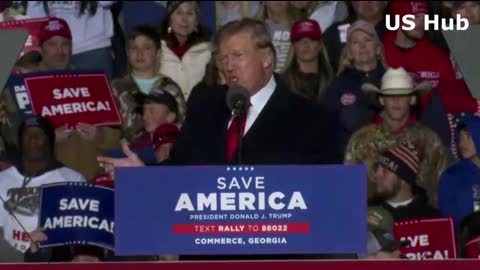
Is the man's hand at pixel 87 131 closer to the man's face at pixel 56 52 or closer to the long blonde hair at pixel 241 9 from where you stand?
the man's face at pixel 56 52

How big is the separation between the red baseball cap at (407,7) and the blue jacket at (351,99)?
0.71 meters


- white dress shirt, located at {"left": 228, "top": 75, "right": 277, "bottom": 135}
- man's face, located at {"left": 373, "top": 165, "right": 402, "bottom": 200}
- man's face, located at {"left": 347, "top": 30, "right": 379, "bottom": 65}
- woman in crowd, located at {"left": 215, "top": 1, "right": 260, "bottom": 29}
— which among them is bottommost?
man's face, located at {"left": 373, "top": 165, "right": 402, "bottom": 200}

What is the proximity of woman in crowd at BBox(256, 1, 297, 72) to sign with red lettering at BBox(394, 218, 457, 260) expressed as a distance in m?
2.59

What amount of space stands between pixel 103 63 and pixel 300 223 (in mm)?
4976

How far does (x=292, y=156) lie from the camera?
8188mm

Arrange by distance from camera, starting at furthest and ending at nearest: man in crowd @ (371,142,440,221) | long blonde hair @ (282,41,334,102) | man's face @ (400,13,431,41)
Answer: man's face @ (400,13,431,41) < long blonde hair @ (282,41,334,102) < man in crowd @ (371,142,440,221)

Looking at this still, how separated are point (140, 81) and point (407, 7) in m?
1.96

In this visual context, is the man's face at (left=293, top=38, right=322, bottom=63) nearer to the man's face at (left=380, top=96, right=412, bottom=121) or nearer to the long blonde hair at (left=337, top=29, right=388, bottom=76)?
the long blonde hair at (left=337, top=29, right=388, bottom=76)

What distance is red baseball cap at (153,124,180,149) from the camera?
37.0 ft

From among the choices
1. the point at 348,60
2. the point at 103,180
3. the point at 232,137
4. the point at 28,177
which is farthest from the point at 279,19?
the point at 232,137

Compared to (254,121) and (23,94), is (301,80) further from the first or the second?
(254,121)

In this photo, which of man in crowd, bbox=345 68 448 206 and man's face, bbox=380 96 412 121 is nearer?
man in crowd, bbox=345 68 448 206

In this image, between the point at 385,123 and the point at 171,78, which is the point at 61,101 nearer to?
the point at 171,78

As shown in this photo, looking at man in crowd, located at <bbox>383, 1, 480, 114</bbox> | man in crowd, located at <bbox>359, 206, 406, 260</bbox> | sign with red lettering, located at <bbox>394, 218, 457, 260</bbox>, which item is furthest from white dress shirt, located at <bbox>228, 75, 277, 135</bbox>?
man in crowd, located at <bbox>383, 1, 480, 114</bbox>
